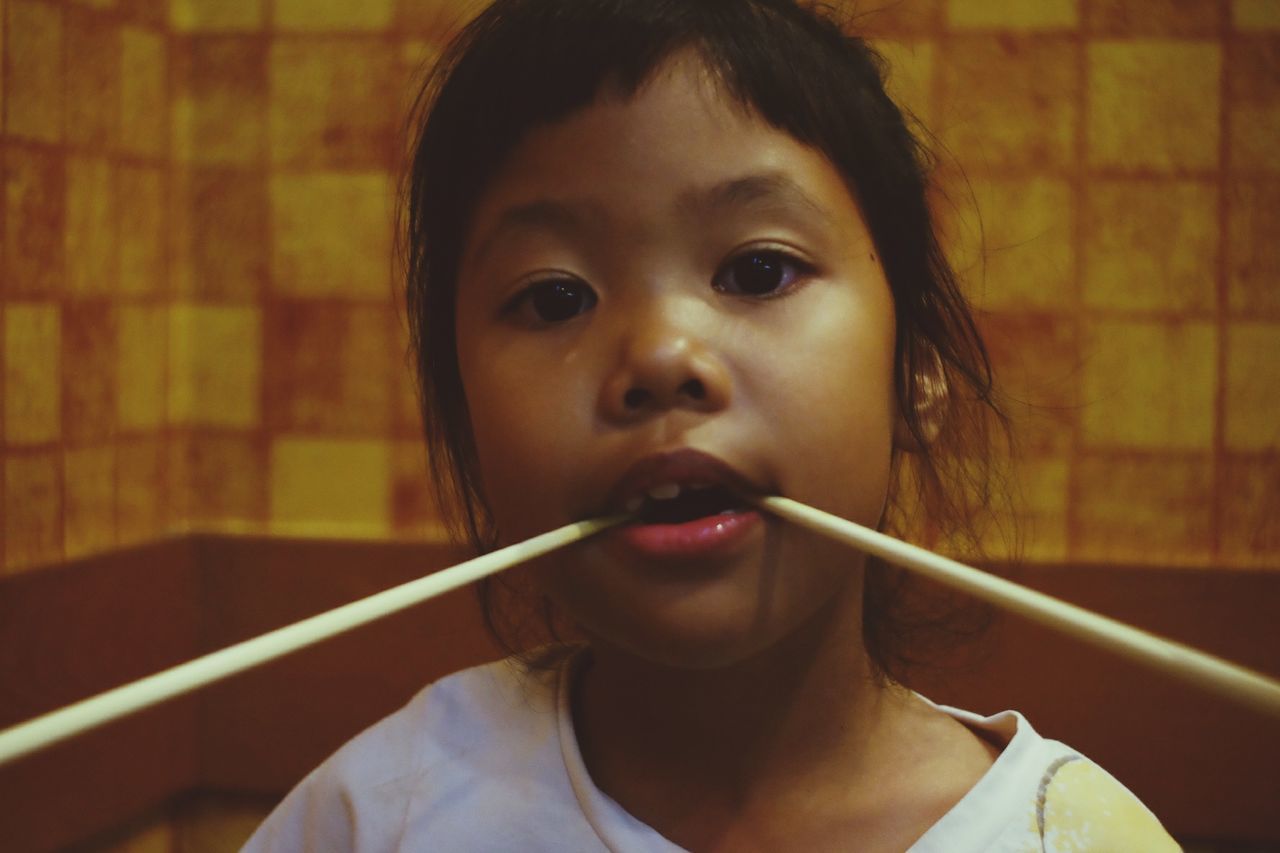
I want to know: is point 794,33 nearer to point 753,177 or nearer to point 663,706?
point 753,177

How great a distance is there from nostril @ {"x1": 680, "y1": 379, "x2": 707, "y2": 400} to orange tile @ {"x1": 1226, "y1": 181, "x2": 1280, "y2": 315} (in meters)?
0.68

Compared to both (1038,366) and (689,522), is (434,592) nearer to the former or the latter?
(689,522)

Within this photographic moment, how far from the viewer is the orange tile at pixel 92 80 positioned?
0.99 metres

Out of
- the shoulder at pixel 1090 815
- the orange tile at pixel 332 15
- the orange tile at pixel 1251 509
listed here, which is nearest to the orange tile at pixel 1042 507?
the orange tile at pixel 1251 509

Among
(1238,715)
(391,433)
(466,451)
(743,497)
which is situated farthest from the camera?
(391,433)

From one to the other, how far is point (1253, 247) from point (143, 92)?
95 centimetres

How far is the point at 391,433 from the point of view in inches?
44.1

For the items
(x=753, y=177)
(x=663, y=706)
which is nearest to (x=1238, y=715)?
(x=663, y=706)

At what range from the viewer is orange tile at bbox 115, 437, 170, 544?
1072mm

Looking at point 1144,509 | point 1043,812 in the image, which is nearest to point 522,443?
point 1043,812

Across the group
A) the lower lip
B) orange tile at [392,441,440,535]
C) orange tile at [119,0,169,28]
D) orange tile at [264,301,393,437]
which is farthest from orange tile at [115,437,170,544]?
the lower lip

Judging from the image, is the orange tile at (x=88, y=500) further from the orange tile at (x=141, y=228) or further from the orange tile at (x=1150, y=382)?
the orange tile at (x=1150, y=382)

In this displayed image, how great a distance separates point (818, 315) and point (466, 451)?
0.30 m

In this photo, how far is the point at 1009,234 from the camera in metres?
1.03
